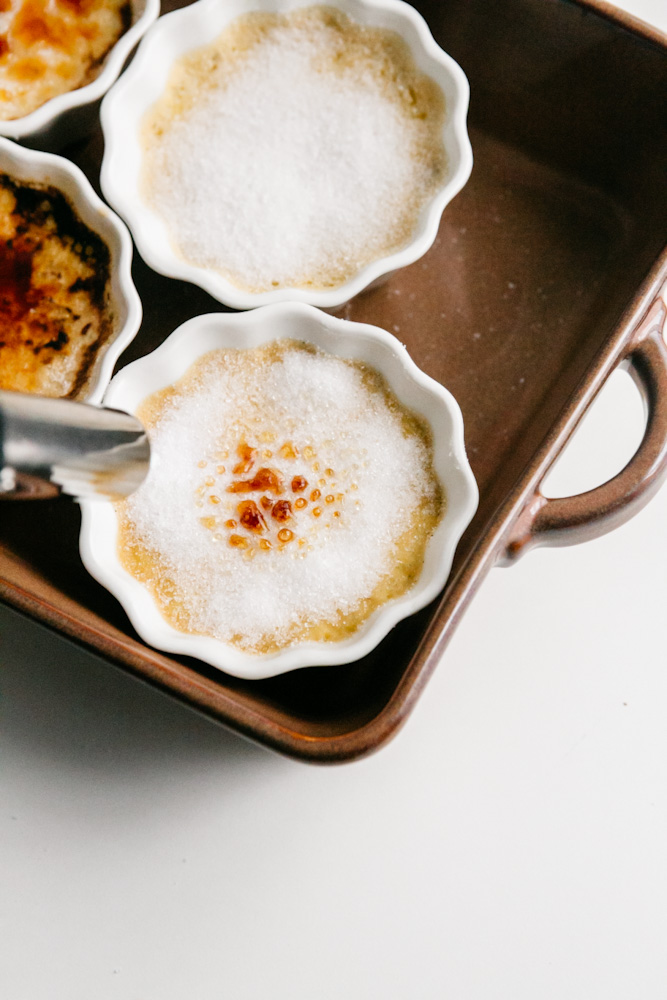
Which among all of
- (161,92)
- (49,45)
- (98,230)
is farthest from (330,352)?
(49,45)

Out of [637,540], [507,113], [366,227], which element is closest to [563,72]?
[507,113]

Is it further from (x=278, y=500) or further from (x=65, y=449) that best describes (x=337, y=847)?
(x=65, y=449)

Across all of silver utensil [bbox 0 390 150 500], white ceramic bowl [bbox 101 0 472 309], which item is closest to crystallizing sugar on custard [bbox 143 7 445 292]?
white ceramic bowl [bbox 101 0 472 309]

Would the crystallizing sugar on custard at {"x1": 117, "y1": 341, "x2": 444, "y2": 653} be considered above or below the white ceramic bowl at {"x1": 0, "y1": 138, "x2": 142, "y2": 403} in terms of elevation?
below

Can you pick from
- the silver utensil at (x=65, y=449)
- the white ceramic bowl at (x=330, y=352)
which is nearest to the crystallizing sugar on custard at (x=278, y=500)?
the white ceramic bowl at (x=330, y=352)

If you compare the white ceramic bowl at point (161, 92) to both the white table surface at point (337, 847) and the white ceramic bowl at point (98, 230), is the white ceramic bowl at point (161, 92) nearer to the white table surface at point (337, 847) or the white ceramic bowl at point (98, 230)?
the white ceramic bowl at point (98, 230)

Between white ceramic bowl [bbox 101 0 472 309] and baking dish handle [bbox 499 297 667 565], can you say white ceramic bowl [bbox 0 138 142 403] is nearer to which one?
white ceramic bowl [bbox 101 0 472 309]
